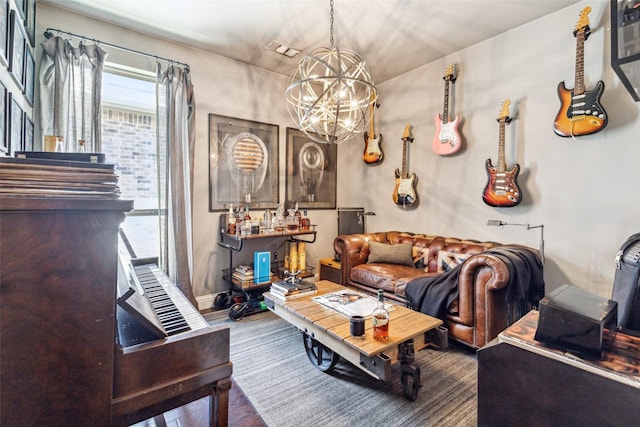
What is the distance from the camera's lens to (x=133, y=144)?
297 centimetres

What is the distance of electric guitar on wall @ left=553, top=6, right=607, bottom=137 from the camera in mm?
2336

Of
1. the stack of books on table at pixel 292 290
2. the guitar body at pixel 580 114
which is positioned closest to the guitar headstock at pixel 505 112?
the guitar body at pixel 580 114

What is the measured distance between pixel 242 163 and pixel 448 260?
8.54 ft

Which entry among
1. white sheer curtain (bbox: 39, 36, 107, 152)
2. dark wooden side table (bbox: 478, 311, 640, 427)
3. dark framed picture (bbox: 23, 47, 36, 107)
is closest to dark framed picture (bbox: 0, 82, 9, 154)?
dark framed picture (bbox: 23, 47, 36, 107)

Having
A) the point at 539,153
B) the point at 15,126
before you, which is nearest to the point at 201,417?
the point at 15,126

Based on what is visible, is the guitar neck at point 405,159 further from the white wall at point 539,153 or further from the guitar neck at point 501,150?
the guitar neck at point 501,150

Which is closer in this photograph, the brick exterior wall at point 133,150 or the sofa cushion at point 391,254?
the brick exterior wall at point 133,150

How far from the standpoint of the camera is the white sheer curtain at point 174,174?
294 cm

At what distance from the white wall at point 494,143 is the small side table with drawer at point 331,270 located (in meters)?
0.32

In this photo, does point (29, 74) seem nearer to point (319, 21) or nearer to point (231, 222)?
point (231, 222)

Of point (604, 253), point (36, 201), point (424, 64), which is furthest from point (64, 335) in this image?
point (424, 64)

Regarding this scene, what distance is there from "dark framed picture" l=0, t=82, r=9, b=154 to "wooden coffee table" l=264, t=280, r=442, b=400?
6.14 feet

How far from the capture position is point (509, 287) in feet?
7.08

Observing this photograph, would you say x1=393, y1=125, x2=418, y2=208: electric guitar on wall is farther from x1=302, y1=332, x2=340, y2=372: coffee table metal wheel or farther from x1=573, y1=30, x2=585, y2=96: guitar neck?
x1=302, y1=332, x2=340, y2=372: coffee table metal wheel
